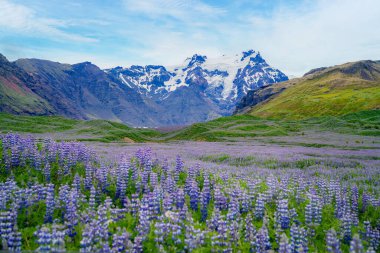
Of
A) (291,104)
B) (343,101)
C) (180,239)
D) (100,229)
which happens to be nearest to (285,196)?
(180,239)

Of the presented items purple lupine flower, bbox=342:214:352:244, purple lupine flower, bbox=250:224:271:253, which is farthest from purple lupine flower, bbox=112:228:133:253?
purple lupine flower, bbox=342:214:352:244

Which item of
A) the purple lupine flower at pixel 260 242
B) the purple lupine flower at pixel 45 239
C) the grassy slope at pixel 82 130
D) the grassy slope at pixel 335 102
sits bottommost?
the purple lupine flower at pixel 260 242

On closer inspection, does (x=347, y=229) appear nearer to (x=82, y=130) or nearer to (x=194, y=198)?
(x=194, y=198)

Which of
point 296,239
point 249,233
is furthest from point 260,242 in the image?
point 296,239

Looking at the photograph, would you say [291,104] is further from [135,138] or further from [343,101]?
[135,138]

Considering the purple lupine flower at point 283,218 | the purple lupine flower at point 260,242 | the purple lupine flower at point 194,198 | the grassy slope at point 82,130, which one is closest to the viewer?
the purple lupine flower at point 260,242

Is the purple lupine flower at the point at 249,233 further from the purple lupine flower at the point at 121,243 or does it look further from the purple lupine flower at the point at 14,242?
the purple lupine flower at the point at 14,242

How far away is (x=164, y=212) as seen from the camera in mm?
10266

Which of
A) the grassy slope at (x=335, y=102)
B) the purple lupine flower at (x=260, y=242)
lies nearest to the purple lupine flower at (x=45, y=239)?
the purple lupine flower at (x=260, y=242)

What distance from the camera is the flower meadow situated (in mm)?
8555

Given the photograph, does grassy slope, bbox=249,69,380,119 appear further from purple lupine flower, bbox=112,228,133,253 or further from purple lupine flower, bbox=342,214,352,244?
purple lupine flower, bbox=112,228,133,253

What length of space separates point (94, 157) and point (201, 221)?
913cm

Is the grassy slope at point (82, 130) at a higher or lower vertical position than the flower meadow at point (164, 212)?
higher

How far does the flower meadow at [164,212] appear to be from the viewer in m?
8.55
